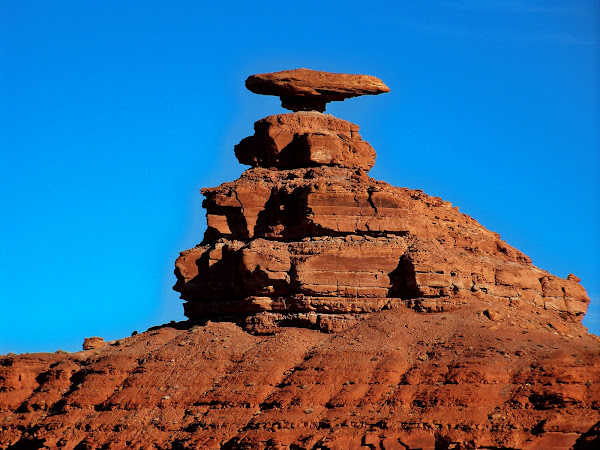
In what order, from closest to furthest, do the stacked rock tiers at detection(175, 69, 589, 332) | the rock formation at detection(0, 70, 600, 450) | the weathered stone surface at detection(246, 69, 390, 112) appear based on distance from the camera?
the rock formation at detection(0, 70, 600, 450), the stacked rock tiers at detection(175, 69, 589, 332), the weathered stone surface at detection(246, 69, 390, 112)

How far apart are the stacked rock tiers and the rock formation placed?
0.31 feet

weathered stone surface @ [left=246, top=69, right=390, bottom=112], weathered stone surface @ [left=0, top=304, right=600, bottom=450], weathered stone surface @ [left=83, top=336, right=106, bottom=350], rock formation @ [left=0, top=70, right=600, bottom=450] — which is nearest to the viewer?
weathered stone surface @ [left=0, top=304, right=600, bottom=450]

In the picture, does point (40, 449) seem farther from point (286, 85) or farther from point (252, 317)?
point (286, 85)

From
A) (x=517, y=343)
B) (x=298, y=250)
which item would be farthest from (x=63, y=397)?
(x=517, y=343)

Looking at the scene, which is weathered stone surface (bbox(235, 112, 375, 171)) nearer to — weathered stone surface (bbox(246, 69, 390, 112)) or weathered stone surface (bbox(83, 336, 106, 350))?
weathered stone surface (bbox(246, 69, 390, 112))

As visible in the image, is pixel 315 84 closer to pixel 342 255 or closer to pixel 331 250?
pixel 331 250

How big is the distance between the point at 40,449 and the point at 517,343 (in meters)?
24.0

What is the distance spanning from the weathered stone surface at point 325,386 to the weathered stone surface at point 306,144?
1148 cm

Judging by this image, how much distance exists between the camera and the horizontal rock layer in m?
68.6

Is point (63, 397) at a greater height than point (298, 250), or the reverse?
point (298, 250)

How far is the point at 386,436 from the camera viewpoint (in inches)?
2264

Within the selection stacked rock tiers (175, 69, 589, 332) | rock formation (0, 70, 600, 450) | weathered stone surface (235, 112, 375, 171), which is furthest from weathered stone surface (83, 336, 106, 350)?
weathered stone surface (235, 112, 375, 171)

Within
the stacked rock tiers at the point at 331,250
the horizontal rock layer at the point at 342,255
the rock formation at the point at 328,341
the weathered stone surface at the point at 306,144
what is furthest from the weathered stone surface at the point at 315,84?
the horizontal rock layer at the point at 342,255

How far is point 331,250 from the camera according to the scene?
6931 centimetres
